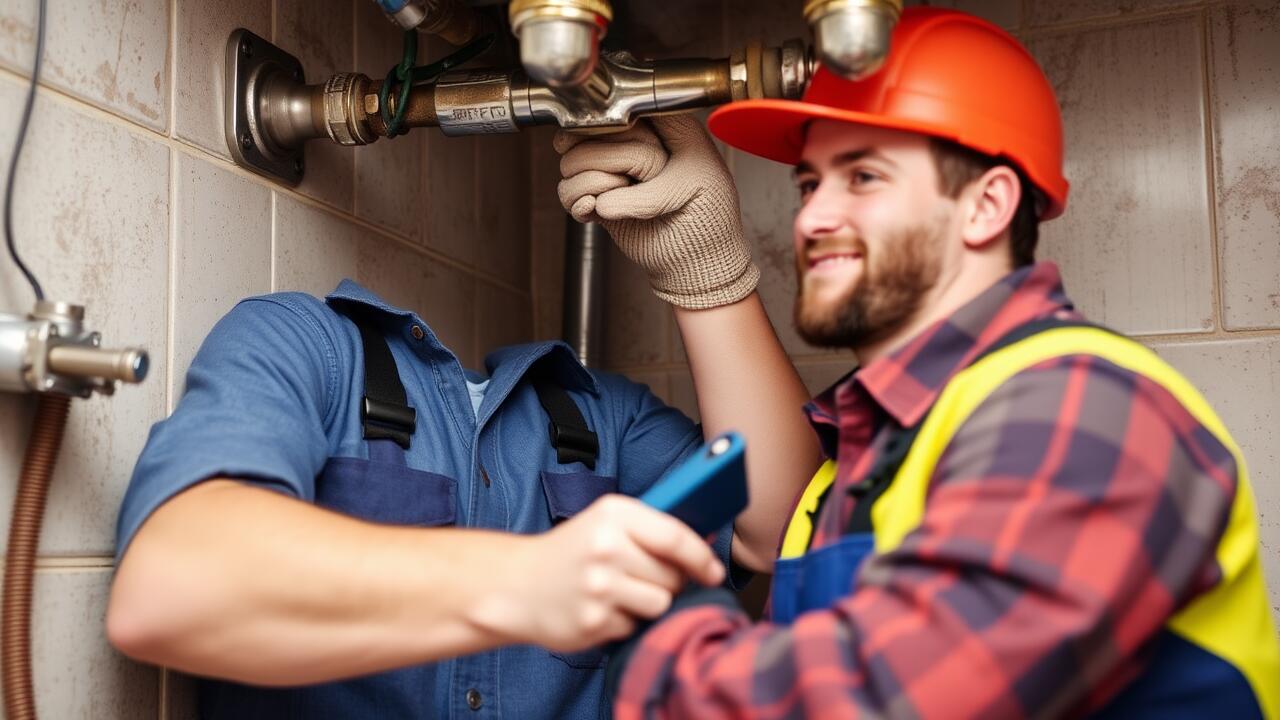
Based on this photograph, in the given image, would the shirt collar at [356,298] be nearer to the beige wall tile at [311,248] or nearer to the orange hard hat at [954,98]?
the beige wall tile at [311,248]

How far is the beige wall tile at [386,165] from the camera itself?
1438 mm

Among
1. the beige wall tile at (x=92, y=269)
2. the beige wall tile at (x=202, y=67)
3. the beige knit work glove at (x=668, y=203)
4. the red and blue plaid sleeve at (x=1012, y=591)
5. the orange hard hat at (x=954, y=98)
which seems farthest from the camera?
the beige knit work glove at (x=668, y=203)

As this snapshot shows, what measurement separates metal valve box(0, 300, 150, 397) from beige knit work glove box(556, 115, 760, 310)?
0.55 metres

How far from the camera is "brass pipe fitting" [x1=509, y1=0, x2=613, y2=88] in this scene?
0.95 m

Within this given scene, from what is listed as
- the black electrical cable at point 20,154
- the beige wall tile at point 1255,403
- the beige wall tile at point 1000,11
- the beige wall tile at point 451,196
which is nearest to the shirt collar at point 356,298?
the black electrical cable at point 20,154

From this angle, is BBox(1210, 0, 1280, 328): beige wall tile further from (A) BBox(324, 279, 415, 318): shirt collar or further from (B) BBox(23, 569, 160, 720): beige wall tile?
(B) BBox(23, 569, 160, 720): beige wall tile

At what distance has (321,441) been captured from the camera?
101cm

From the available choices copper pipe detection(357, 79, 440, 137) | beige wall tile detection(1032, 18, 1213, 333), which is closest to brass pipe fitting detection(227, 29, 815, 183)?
copper pipe detection(357, 79, 440, 137)

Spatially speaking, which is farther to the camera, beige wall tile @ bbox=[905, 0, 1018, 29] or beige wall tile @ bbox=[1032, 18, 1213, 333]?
beige wall tile @ bbox=[905, 0, 1018, 29]

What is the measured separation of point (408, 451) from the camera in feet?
3.74

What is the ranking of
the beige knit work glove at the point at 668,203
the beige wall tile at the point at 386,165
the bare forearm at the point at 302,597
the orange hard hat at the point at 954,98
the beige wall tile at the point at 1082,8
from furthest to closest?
the beige wall tile at the point at 1082,8 → the beige wall tile at the point at 386,165 → the beige knit work glove at the point at 668,203 → the orange hard hat at the point at 954,98 → the bare forearm at the point at 302,597

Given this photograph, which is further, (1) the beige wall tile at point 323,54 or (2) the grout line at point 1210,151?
(2) the grout line at point 1210,151

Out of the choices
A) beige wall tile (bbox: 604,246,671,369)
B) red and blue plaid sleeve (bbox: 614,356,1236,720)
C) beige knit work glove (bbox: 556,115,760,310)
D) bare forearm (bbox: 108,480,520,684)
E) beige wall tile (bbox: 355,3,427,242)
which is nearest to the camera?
red and blue plaid sleeve (bbox: 614,356,1236,720)

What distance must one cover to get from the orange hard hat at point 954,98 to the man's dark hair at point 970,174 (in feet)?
0.05
